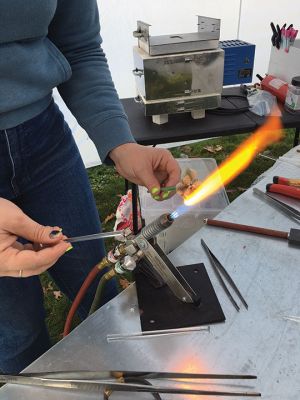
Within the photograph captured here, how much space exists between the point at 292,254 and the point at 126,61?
8.23ft

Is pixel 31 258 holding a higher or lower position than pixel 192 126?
higher

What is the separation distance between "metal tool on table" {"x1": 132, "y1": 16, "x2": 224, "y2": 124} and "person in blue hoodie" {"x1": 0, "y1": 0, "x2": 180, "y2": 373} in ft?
2.80

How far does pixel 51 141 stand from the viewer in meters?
0.99

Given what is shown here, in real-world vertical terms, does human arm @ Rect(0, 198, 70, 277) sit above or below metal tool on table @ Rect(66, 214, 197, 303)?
above

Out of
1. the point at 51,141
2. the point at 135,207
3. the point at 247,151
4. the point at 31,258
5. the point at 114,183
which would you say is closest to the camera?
the point at 31,258

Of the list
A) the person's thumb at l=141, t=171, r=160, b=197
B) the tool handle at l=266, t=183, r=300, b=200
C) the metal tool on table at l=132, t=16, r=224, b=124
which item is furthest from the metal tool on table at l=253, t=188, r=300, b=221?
the metal tool on table at l=132, t=16, r=224, b=124

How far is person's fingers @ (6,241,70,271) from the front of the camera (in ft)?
2.04

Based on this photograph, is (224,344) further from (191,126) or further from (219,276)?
(191,126)

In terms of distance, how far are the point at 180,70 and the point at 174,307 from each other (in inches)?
57.3

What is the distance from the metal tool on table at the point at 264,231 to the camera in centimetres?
96

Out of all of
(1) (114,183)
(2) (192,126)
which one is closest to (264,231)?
(2) (192,126)

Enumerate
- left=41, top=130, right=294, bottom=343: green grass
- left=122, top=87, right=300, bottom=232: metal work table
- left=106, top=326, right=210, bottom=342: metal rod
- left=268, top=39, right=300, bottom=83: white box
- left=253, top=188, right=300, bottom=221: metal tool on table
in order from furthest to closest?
left=268, top=39, right=300, bottom=83: white box
left=41, top=130, right=294, bottom=343: green grass
left=122, top=87, right=300, bottom=232: metal work table
left=253, top=188, right=300, bottom=221: metal tool on table
left=106, top=326, right=210, bottom=342: metal rod

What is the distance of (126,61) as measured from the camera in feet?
9.82

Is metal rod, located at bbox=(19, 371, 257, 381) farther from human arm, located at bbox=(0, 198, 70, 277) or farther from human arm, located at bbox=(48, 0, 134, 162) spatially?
human arm, located at bbox=(48, 0, 134, 162)
